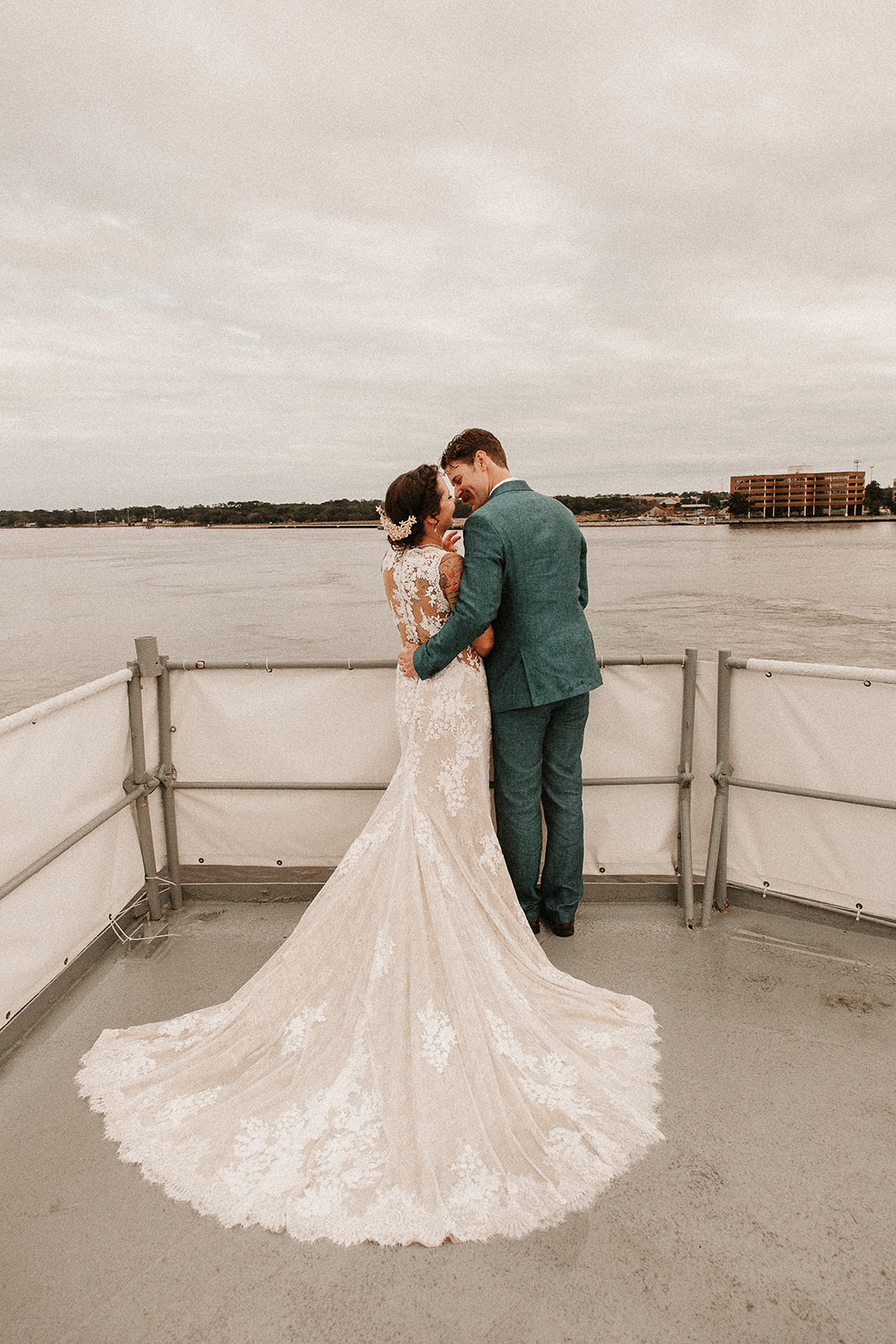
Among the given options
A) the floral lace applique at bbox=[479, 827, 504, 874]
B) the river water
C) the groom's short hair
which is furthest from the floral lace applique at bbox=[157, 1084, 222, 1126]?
the river water

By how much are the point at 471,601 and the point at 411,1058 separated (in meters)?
1.35

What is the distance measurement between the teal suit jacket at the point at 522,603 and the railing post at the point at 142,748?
126cm

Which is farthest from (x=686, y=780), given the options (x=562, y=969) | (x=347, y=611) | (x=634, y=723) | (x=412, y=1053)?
(x=347, y=611)

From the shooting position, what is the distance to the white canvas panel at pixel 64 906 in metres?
2.65

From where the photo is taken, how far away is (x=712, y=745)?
348 cm

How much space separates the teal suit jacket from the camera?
275cm

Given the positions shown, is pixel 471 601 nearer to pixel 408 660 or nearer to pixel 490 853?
pixel 408 660

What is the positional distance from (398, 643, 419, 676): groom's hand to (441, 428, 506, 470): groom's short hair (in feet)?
2.21

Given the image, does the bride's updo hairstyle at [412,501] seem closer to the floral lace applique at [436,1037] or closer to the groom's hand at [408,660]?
the groom's hand at [408,660]

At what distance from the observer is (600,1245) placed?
1848 mm

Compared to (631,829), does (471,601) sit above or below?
above

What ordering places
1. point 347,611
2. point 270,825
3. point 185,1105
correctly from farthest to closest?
point 347,611
point 270,825
point 185,1105

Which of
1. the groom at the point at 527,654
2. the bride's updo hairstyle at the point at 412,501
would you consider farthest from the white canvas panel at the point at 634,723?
the bride's updo hairstyle at the point at 412,501

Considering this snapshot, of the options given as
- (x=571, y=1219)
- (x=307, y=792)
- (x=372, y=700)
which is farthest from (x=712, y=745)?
(x=571, y=1219)
